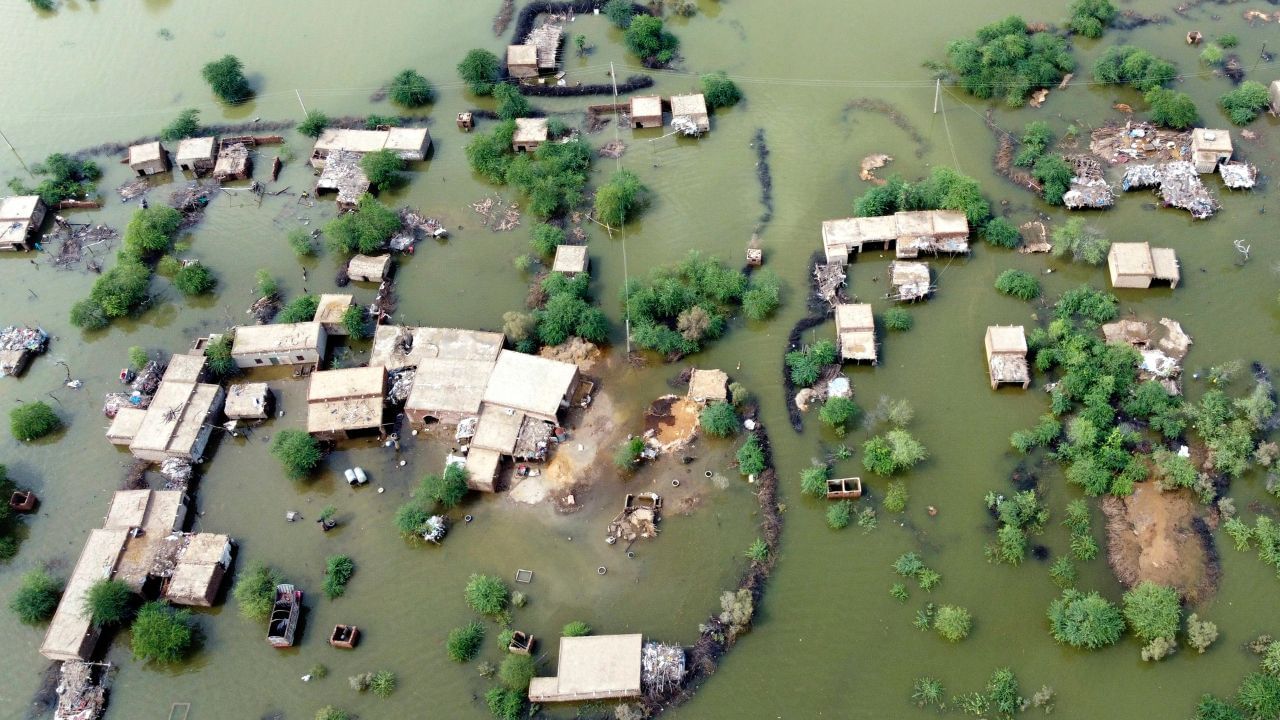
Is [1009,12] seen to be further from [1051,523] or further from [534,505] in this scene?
[534,505]

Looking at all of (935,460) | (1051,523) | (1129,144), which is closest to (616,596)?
(935,460)

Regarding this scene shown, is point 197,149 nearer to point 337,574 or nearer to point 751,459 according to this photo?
point 337,574

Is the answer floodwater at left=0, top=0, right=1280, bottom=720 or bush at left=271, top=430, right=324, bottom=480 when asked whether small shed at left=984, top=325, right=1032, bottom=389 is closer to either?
floodwater at left=0, top=0, right=1280, bottom=720

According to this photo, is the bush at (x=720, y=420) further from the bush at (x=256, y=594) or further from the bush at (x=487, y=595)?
the bush at (x=256, y=594)

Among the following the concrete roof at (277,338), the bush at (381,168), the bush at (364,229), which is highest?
the bush at (381,168)

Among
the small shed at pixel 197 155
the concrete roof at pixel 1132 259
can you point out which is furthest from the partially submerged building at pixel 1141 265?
the small shed at pixel 197 155

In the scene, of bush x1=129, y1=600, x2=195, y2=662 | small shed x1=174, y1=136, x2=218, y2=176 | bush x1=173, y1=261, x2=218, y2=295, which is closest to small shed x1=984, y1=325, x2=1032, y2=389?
bush x1=129, y1=600, x2=195, y2=662
